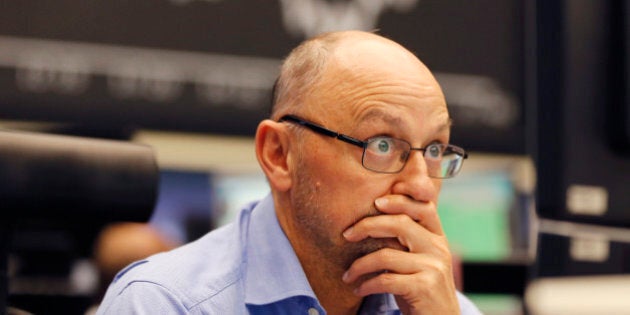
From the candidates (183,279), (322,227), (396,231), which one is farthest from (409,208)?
(183,279)

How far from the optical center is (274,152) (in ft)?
4.95

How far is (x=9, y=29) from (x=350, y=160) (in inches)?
62.2

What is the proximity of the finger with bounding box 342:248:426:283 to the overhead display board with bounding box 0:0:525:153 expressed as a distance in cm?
158

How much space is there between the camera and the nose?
1.37 metres

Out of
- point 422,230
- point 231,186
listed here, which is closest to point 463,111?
point 231,186

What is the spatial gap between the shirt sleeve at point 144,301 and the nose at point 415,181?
1.30 ft

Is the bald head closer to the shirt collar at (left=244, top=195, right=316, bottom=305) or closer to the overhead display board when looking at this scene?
the shirt collar at (left=244, top=195, right=316, bottom=305)

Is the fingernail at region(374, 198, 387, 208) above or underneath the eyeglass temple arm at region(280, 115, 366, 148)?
underneath

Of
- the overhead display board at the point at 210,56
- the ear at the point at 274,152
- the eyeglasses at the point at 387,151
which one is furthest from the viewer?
the overhead display board at the point at 210,56

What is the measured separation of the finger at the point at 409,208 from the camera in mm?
1360

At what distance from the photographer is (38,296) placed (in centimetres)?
133

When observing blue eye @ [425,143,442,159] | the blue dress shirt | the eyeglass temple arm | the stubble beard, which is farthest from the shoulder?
blue eye @ [425,143,442,159]

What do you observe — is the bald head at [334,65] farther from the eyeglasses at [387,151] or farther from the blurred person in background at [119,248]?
the blurred person in background at [119,248]

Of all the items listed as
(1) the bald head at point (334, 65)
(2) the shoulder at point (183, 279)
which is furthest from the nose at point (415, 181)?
(2) the shoulder at point (183, 279)
